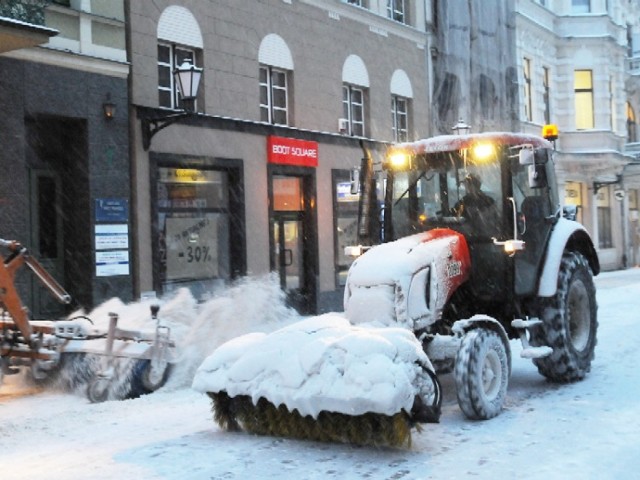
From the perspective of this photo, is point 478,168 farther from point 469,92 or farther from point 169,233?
point 469,92

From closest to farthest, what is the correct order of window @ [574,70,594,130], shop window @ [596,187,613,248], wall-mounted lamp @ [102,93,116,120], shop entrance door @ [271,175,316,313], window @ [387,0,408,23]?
wall-mounted lamp @ [102,93,116,120] → shop entrance door @ [271,175,316,313] → window @ [387,0,408,23] → window @ [574,70,594,130] → shop window @ [596,187,613,248]

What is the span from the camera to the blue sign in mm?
13391

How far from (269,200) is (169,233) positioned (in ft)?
8.68

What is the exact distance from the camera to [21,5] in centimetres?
1146

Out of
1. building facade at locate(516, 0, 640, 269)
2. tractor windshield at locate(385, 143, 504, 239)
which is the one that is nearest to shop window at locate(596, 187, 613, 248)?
building facade at locate(516, 0, 640, 269)

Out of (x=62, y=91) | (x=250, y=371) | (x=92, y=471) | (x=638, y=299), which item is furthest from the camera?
(x=638, y=299)

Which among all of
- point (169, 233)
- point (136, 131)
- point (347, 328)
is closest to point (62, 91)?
point (136, 131)

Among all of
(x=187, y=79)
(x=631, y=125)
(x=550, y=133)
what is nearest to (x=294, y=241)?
(x=187, y=79)

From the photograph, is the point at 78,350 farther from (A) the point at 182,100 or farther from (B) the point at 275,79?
(B) the point at 275,79

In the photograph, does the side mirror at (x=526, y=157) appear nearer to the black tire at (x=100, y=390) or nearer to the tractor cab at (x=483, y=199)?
the tractor cab at (x=483, y=199)

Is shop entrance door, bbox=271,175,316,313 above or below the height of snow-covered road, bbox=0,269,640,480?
above

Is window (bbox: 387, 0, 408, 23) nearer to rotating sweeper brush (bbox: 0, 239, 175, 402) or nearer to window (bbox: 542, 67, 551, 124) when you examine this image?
window (bbox: 542, 67, 551, 124)

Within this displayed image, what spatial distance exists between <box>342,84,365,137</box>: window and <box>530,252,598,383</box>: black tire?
35.6ft

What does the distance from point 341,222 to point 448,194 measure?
1072 centimetres
